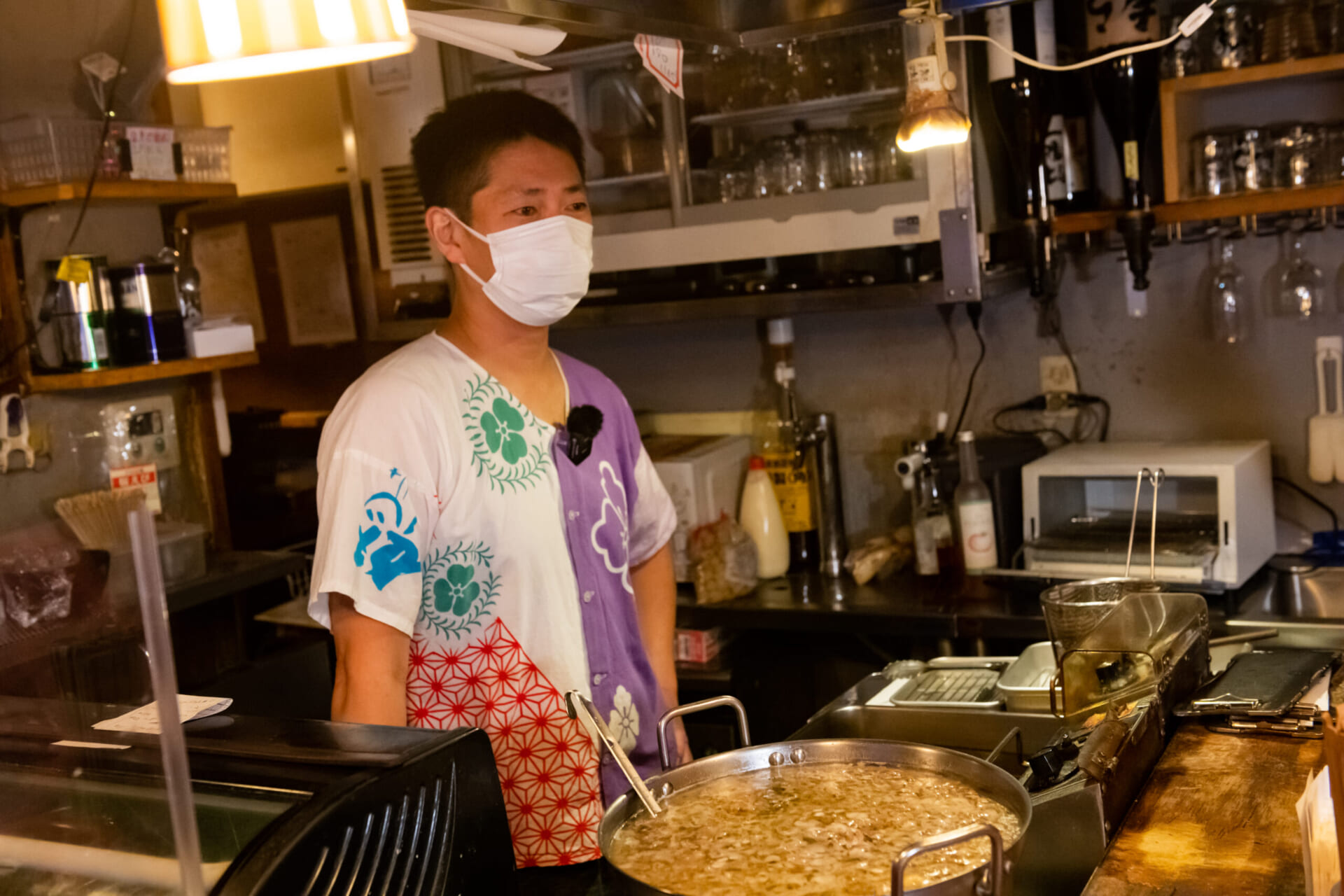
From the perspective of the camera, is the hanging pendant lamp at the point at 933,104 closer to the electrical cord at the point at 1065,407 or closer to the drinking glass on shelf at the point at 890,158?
the drinking glass on shelf at the point at 890,158

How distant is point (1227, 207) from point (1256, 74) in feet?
0.89

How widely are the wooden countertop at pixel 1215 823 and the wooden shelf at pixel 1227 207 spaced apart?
1344mm

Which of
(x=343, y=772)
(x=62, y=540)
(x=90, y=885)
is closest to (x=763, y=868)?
(x=343, y=772)

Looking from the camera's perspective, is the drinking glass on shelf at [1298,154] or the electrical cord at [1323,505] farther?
the electrical cord at [1323,505]

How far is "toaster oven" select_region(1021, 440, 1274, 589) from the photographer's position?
2564 millimetres

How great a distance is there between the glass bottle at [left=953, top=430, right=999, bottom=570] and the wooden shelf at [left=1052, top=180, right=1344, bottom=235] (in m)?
0.54

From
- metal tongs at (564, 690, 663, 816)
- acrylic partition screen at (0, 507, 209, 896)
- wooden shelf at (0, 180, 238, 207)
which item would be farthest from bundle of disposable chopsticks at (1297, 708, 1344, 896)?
wooden shelf at (0, 180, 238, 207)

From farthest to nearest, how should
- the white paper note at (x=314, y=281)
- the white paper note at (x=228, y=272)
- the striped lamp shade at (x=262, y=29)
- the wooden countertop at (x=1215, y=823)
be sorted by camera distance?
the white paper note at (x=228, y=272)
the white paper note at (x=314, y=281)
the wooden countertop at (x=1215, y=823)
the striped lamp shade at (x=262, y=29)

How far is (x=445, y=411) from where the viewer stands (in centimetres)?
183

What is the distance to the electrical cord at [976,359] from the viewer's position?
10.4ft

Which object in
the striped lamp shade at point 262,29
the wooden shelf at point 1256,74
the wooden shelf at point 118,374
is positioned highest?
the wooden shelf at point 1256,74

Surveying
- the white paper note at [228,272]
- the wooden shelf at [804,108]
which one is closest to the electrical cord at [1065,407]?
the wooden shelf at [804,108]

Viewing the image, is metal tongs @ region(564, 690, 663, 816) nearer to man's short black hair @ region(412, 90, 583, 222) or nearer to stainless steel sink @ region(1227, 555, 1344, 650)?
man's short black hair @ region(412, 90, 583, 222)

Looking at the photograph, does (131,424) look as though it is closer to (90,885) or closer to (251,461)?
(251,461)
